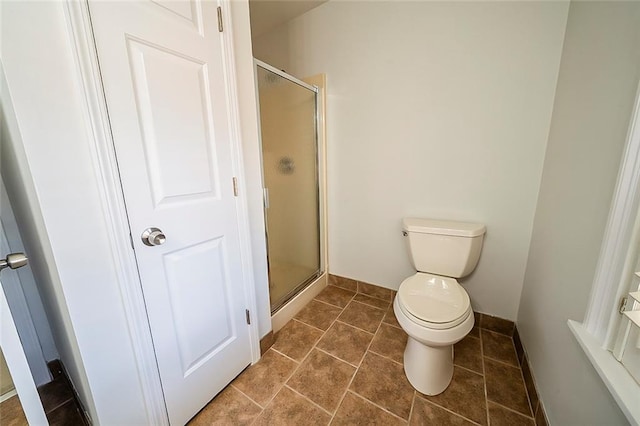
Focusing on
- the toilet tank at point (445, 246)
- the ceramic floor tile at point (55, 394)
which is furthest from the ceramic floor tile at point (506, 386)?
the ceramic floor tile at point (55, 394)

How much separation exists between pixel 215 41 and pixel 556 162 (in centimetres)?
167

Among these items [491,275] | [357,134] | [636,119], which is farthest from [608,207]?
[357,134]

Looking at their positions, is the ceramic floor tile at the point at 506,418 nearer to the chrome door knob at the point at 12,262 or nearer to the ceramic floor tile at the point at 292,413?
the ceramic floor tile at the point at 292,413

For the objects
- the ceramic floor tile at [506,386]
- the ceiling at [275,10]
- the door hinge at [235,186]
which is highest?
the ceiling at [275,10]

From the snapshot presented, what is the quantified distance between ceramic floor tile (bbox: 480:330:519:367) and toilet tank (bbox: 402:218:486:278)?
1.61 ft

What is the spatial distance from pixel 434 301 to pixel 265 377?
101 cm

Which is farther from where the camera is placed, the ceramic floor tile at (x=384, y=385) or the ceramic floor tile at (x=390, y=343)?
the ceramic floor tile at (x=390, y=343)

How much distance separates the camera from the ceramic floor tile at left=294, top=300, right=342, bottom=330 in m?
1.68

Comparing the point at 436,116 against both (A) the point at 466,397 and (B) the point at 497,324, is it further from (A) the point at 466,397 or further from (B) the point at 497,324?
(A) the point at 466,397

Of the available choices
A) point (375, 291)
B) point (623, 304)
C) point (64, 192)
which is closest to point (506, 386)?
Result: point (623, 304)

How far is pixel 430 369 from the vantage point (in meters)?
1.16

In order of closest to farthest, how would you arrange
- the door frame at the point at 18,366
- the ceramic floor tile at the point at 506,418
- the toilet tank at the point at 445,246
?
the door frame at the point at 18,366, the ceramic floor tile at the point at 506,418, the toilet tank at the point at 445,246

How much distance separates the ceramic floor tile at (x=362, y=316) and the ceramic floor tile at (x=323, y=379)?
1.15 ft

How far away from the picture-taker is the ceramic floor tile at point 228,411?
41.3 inches
